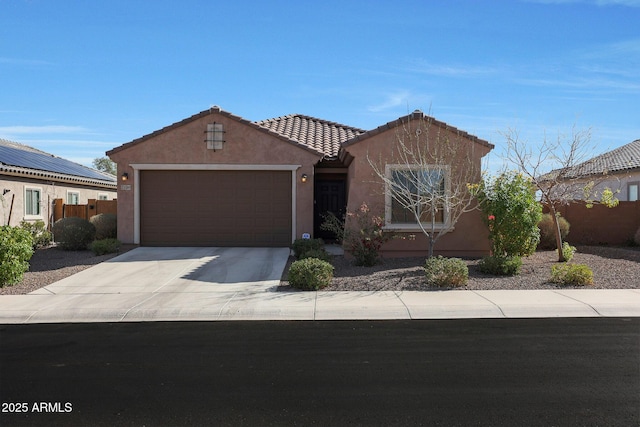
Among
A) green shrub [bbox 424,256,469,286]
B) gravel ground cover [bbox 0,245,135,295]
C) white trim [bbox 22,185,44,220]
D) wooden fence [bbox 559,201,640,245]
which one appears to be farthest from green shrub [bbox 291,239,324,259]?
white trim [bbox 22,185,44,220]

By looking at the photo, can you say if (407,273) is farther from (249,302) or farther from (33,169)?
(33,169)

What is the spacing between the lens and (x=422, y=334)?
7426 mm

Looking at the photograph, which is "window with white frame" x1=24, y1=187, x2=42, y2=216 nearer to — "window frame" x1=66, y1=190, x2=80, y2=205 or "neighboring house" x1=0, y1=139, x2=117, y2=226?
"neighboring house" x1=0, y1=139, x2=117, y2=226

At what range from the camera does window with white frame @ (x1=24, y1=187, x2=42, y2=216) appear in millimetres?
20125

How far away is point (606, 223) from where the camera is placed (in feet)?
60.0

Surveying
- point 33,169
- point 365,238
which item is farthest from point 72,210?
point 365,238

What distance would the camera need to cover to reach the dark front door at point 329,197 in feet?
58.8

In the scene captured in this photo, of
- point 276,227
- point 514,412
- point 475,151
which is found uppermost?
point 475,151

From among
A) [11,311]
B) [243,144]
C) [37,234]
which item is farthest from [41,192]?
[11,311]

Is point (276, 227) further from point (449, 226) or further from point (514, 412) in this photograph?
point (514, 412)

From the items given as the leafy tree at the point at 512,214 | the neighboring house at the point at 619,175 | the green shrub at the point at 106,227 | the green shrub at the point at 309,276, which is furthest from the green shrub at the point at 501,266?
the green shrub at the point at 106,227

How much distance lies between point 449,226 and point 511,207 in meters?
1.65

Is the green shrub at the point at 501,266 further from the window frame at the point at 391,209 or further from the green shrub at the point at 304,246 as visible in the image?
the green shrub at the point at 304,246

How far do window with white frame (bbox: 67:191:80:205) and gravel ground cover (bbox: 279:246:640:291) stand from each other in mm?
15412
